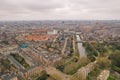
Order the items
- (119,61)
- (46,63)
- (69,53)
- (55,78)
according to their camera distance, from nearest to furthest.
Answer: (55,78), (119,61), (46,63), (69,53)

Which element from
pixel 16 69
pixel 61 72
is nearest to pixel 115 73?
pixel 61 72

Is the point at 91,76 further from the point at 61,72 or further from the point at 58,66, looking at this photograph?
the point at 58,66

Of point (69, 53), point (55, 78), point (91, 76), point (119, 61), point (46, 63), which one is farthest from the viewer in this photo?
point (69, 53)

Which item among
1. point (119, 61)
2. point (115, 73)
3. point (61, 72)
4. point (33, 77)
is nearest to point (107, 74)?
point (115, 73)

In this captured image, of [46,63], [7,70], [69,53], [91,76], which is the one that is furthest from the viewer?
[69,53]

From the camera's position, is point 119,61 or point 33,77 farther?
point 119,61

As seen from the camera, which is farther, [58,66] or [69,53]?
[69,53]

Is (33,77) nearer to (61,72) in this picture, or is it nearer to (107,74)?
(61,72)

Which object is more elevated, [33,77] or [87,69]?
[87,69]

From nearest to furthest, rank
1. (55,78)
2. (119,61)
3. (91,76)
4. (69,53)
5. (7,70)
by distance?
(55,78)
(91,76)
(7,70)
(119,61)
(69,53)
